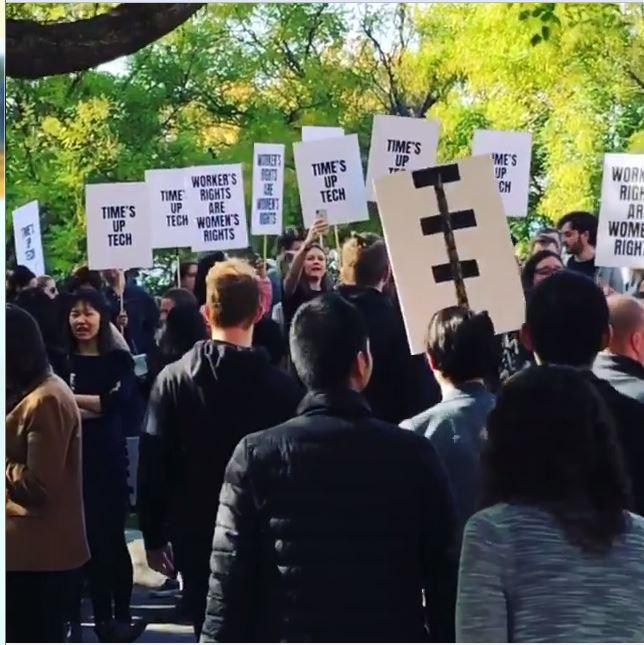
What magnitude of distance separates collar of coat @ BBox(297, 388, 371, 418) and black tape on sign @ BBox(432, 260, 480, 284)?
2352 mm

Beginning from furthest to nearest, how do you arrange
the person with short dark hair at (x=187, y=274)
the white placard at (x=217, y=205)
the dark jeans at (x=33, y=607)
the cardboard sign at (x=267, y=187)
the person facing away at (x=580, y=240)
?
the cardboard sign at (x=267, y=187), the white placard at (x=217, y=205), the person with short dark hair at (x=187, y=274), the person facing away at (x=580, y=240), the dark jeans at (x=33, y=607)

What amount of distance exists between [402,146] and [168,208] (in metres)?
2.98

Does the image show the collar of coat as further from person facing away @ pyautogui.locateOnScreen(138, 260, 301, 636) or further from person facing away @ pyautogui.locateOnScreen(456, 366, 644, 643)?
person facing away @ pyautogui.locateOnScreen(138, 260, 301, 636)

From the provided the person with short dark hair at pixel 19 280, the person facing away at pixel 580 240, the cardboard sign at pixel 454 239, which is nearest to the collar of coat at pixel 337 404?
the cardboard sign at pixel 454 239

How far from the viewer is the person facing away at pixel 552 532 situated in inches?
112

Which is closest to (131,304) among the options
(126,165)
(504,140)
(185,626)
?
(504,140)

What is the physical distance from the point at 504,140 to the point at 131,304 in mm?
3144

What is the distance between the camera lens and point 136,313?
1146cm

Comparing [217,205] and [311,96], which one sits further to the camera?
[311,96]

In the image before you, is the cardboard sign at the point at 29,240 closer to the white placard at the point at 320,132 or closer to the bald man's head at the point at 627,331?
the white placard at the point at 320,132

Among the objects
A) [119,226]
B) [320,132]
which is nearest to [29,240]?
[119,226]

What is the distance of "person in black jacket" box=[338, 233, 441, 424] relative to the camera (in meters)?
6.98

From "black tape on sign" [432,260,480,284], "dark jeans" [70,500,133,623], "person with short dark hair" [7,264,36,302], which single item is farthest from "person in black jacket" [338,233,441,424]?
"person with short dark hair" [7,264,36,302]

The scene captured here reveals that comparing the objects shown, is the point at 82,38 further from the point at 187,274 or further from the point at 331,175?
the point at 187,274
